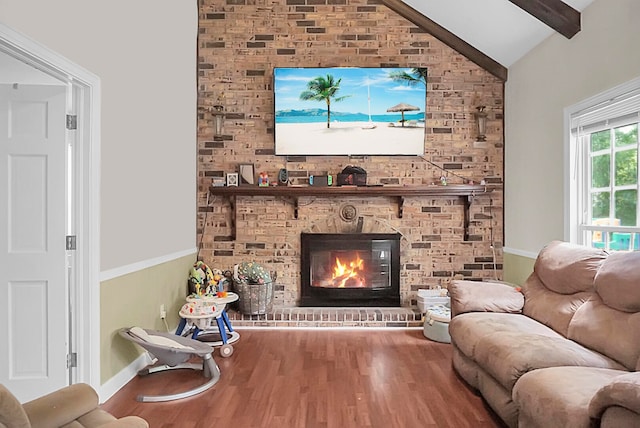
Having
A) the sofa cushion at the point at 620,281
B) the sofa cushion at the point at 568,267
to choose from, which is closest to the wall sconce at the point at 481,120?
the sofa cushion at the point at 568,267

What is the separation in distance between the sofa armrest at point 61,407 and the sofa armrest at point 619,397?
6.43ft

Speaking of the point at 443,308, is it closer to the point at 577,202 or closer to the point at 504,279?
the point at 504,279

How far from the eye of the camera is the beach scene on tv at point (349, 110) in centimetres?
547

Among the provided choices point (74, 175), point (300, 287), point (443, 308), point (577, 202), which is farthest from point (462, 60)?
point (74, 175)

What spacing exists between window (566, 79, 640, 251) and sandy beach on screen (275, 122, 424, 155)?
1.74m

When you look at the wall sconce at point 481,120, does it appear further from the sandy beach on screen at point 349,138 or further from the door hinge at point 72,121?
the door hinge at point 72,121

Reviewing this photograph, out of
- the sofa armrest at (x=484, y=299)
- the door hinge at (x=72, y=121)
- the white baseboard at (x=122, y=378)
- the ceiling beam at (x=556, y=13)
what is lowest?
the white baseboard at (x=122, y=378)

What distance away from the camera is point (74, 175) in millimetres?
3125

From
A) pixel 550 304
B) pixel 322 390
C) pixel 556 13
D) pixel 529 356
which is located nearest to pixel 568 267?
pixel 550 304

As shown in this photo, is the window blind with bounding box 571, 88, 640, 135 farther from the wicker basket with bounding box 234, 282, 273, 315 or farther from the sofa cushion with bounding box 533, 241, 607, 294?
the wicker basket with bounding box 234, 282, 273, 315

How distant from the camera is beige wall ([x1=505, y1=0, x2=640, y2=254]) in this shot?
350 cm

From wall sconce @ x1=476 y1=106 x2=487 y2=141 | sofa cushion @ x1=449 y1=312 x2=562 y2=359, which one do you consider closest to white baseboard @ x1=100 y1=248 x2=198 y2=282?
sofa cushion @ x1=449 y1=312 x2=562 y2=359

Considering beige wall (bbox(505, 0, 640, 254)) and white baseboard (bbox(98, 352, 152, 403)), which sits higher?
beige wall (bbox(505, 0, 640, 254))

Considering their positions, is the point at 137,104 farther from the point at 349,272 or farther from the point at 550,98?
the point at 550,98
